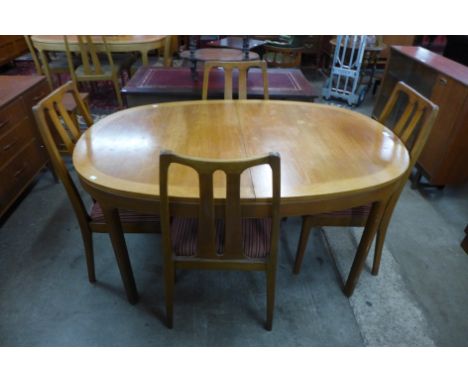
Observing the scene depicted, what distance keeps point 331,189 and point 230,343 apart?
83 centimetres

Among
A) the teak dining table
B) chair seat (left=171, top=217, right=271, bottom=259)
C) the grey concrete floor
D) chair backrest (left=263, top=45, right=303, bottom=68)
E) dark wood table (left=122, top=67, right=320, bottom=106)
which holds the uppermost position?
the teak dining table

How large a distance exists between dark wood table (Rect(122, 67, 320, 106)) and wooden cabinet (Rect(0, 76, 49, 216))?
2.14 feet

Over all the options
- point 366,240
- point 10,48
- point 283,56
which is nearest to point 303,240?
point 366,240

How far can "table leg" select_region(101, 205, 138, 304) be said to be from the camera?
1.23m

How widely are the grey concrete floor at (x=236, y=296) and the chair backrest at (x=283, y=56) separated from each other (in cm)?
320

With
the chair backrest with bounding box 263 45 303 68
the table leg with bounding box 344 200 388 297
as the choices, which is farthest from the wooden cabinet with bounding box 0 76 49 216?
the chair backrest with bounding box 263 45 303 68

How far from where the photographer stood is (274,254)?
3.89ft

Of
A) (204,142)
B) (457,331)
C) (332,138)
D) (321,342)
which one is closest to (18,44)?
(204,142)

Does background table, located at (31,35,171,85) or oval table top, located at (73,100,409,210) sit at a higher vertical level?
background table, located at (31,35,171,85)

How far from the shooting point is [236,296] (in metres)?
1.58

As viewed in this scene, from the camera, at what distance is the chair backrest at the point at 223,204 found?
0.89 m

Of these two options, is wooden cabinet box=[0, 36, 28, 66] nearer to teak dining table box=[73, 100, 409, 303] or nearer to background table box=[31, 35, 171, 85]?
background table box=[31, 35, 171, 85]

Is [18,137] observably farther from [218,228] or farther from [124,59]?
[124,59]

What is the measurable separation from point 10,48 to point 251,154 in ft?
18.9
